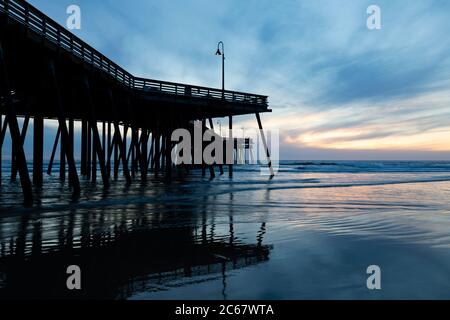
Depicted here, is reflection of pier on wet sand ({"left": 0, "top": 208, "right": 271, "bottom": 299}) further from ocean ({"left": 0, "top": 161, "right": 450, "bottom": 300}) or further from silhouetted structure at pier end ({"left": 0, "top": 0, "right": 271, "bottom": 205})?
silhouetted structure at pier end ({"left": 0, "top": 0, "right": 271, "bottom": 205})

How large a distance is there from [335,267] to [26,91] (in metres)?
18.0

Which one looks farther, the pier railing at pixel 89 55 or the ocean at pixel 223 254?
the pier railing at pixel 89 55

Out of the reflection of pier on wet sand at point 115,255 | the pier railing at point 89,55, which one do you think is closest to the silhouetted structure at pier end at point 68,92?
the pier railing at point 89,55

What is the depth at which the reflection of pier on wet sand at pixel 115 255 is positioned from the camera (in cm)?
402

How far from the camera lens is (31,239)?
→ 20.9 ft

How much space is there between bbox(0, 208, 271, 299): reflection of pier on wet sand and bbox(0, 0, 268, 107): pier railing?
6.61 meters

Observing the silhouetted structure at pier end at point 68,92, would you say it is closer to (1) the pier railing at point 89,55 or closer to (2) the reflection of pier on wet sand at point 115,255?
(1) the pier railing at point 89,55

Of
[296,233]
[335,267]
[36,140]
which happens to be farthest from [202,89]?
[335,267]

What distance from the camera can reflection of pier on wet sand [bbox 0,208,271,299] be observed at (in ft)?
13.2

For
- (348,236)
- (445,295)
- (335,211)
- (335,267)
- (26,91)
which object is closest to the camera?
(445,295)

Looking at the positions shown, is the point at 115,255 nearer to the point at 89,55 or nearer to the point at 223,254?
the point at 223,254

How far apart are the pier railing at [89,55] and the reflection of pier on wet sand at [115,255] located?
661 cm
